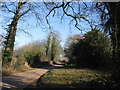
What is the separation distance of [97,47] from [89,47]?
1403 mm

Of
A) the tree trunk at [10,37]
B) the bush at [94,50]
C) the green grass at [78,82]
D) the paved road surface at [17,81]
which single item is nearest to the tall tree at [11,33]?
the tree trunk at [10,37]

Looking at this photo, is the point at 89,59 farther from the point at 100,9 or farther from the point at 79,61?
the point at 100,9

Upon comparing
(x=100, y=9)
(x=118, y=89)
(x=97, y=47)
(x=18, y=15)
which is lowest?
(x=118, y=89)

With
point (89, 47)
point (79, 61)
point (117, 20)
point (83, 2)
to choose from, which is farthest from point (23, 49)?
point (117, 20)

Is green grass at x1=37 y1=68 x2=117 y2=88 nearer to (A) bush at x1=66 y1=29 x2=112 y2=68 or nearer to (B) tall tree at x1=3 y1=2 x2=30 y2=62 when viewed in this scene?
(B) tall tree at x1=3 y1=2 x2=30 y2=62

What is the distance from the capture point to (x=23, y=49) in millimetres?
23891

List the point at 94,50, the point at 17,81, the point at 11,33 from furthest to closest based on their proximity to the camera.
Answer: the point at 94,50, the point at 11,33, the point at 17,81

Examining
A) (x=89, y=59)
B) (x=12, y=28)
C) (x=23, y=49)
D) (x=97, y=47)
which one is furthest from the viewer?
(x=23, y=49)

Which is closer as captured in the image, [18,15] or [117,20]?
[117,20]

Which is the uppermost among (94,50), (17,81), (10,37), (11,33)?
(11,33)

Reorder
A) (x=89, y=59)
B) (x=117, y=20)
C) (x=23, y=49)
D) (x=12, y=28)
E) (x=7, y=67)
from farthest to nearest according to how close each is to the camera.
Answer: (x=23, y=49) < (x=89, y=59) < (x=12, y=28) < (x=7, y=67) < (x=117, y=20)

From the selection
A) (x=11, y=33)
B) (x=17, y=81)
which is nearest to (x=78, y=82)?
(x=17, y=81)

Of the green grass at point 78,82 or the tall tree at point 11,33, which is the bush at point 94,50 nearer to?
the green grass at point 78,82

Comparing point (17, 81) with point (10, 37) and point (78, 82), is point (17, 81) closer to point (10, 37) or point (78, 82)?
point (78, 82)
